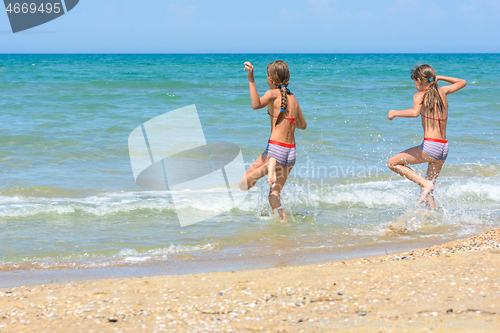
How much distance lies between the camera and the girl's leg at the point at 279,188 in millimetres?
5164

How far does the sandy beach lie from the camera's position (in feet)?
8.59

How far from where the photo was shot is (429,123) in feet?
17.7

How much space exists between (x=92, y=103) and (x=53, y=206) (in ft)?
32.1

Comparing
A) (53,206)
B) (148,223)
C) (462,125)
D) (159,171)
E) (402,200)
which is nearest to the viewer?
(148,223)

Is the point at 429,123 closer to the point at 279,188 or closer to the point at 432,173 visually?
the point at 432,173

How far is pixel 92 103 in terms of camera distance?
15125mm

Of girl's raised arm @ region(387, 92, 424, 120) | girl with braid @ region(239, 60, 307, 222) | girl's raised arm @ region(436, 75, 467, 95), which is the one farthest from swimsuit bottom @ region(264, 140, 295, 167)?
girl's raised arm @ region(436, 75, 467, 95)

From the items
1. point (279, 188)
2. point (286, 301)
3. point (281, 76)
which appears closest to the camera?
point (286, 301)

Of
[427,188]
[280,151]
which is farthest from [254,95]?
[427,188]

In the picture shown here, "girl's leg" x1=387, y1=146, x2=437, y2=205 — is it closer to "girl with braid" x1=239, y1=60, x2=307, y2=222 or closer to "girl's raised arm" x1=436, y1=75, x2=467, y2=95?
"girl's raised arm" x1=436, y1=75, x2=467, y2=95

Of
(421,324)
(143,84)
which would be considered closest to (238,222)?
(421,324)

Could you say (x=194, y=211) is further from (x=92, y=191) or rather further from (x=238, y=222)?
(x=92, y=191)

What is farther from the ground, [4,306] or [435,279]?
[4,306]

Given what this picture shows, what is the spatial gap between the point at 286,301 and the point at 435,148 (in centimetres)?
321
